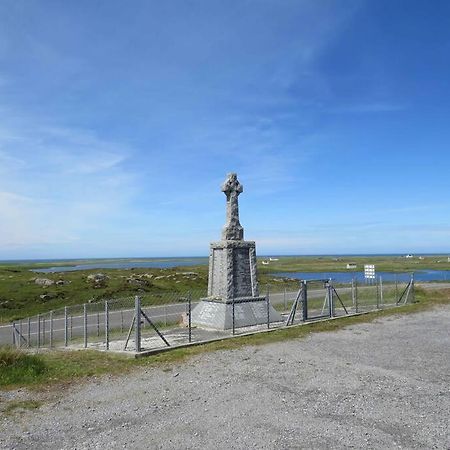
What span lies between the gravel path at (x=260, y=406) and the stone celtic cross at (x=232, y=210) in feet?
22.5

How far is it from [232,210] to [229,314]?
4465mm

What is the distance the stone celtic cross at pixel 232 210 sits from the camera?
1922cm

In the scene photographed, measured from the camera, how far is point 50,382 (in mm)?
10438

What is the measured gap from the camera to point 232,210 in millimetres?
19531

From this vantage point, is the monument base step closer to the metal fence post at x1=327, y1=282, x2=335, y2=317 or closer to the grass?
the grass

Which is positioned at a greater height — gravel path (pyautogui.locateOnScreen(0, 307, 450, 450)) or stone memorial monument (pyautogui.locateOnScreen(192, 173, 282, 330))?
stone memorial monument (pyautogui.locateOnScreen(192, 173, 282, 330))

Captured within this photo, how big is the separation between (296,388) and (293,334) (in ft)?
23.3

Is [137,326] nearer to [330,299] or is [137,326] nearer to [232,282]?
[232,282]

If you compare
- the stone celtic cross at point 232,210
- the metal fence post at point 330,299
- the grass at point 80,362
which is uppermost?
the stone celtic cross at point 232,210

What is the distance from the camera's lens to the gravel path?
684cm

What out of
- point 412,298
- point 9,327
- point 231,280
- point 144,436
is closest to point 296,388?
point 144,436

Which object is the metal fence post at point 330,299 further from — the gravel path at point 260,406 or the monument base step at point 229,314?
the gravel path at point 260,406

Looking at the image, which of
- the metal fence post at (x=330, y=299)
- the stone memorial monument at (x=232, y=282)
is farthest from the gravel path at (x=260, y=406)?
the metal fence post at (x=330, y=299)

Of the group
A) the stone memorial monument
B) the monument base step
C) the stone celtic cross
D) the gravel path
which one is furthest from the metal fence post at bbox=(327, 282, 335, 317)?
the gravel path
